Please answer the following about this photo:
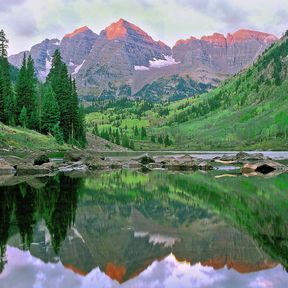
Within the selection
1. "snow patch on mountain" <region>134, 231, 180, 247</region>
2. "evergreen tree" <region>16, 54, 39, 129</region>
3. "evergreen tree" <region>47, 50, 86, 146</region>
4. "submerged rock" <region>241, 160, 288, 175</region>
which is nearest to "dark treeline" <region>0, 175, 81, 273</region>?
→ "snow patch on mountain" <region>134, 231, 180, 247</region>

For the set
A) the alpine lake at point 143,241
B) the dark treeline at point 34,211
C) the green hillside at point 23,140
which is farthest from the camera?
the green hillside at point 23,140

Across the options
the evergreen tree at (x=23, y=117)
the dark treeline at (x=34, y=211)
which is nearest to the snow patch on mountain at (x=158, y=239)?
the dark treeline at (x=34, y=211)

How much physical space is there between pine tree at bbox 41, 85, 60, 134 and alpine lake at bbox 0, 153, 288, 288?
302 feet

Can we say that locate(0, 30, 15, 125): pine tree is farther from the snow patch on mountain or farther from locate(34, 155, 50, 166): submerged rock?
the snow patch on mountain

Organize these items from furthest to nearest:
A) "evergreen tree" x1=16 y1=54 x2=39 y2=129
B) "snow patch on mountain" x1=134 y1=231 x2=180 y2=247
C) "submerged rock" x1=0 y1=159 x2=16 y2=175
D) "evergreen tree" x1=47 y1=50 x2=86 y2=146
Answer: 1. "evergreen tree" x1=47 y1=50 x2=86 y2=146
2. "evergreen tree" x1=16 y1=54 x2=39 y2=129
3. "submerged rock" x1=0 y1=159 x2=16 y2=175
4. "snow patch on mountain" x1=134 y1=231 x2=180 y2=247

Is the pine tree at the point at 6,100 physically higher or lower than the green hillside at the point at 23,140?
higher

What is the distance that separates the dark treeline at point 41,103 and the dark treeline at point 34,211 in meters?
83.4

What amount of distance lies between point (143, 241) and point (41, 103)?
116 metres

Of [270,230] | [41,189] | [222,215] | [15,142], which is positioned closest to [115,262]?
[270,230]

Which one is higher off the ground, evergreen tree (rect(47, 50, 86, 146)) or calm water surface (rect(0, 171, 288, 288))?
evergreen tree (rect(47, 50, 86, 146))

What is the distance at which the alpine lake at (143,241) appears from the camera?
553 inches

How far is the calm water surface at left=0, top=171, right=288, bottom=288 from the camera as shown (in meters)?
14.1

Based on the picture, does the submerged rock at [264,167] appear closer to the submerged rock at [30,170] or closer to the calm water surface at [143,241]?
the submerged rock at [30,170]

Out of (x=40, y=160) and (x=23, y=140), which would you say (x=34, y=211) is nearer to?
(x=40, y=160)
